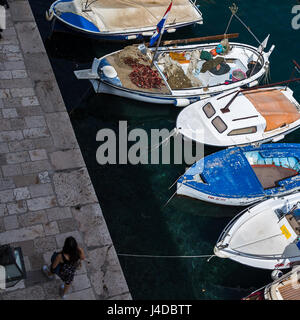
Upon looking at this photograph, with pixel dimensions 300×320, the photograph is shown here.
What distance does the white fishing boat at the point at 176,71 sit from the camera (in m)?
24.0

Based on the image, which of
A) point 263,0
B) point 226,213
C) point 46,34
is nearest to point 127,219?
point 226,213

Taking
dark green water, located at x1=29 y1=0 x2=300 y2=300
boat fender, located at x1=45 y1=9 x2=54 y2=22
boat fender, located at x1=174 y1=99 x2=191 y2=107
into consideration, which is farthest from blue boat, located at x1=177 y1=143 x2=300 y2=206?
boat fender, located at x1=45 y1=9 x2=54 y2=22

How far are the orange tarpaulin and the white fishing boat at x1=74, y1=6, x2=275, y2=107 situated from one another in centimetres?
176

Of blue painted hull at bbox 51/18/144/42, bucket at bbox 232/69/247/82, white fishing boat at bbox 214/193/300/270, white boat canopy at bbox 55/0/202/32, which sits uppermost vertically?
white boat canopy at bbox 55/0/202/32

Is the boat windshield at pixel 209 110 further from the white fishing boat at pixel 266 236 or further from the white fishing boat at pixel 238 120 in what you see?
the white fishing boat at pixel 266 236

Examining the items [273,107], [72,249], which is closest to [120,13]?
[273,107]

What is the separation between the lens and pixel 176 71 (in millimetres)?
24969

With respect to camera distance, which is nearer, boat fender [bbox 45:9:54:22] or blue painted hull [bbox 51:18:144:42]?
boat fender [bbox 45:9:54:22]

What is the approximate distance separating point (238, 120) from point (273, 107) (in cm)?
264

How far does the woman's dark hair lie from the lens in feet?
40.3

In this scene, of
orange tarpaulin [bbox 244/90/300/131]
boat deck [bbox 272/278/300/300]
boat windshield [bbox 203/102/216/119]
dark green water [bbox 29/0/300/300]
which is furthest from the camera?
orange tarpaulin [bbox 244/90/300/131]

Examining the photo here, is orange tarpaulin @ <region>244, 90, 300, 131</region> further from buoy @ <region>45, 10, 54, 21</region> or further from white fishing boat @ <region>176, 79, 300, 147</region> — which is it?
buoy @ <region>45, 10, 54, 21</region>

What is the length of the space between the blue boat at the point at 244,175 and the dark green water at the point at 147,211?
118cm

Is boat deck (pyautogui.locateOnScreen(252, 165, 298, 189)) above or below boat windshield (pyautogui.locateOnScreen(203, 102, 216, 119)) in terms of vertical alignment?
below
